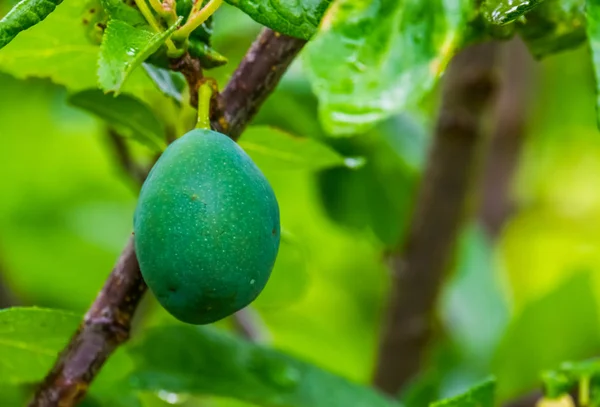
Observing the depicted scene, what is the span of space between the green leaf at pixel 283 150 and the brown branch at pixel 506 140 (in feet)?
3.81

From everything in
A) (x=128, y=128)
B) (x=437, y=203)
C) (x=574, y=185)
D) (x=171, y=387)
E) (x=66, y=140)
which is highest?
(x=574, y=185)

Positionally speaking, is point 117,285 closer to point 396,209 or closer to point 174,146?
point 174,146

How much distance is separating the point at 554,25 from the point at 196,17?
271 millimetres

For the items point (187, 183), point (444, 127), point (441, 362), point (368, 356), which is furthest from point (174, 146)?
point (368, 356)

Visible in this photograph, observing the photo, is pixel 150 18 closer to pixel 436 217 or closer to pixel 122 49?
pixel 122 49

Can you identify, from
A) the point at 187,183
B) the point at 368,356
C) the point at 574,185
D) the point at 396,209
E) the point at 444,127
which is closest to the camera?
the point at 187,183

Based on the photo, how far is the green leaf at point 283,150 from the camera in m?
0.75

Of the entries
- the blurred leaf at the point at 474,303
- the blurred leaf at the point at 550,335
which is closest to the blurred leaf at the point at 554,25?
the blurred leaf at the point at 550,335

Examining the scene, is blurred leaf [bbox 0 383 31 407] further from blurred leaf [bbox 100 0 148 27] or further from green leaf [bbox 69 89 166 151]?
blurred leaf [bbox 100 0 148 27]

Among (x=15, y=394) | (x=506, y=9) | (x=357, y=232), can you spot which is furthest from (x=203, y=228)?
(x=357, y=232)

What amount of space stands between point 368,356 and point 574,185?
86 centimetres

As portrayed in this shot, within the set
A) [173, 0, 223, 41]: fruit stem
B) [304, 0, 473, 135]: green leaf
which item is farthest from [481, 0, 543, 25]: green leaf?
[173, 0, 223, 41]: fruit stem

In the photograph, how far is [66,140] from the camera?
190 cm

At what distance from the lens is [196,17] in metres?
0.52
